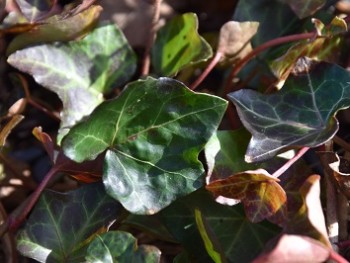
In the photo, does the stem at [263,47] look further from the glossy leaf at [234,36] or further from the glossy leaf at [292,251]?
the glossy leaf at [292,251]

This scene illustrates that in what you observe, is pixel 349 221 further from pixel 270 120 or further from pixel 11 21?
pixel 11 21

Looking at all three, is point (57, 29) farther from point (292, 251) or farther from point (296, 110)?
point (292, 251)

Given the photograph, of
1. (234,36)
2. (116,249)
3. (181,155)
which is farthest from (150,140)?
(234,36)

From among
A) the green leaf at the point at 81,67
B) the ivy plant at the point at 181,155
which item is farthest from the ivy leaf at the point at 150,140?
the green leaf at the point at 81,67

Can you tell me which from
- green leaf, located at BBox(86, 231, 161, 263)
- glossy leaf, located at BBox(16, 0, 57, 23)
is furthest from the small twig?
glossy leaf, located at BBox(16, 0, 57, 23)

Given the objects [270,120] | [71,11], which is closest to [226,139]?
[270,120]

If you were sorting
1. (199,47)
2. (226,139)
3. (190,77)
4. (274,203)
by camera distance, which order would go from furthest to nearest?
(190,77) < (199,47) < (226,139) < (274,203)
